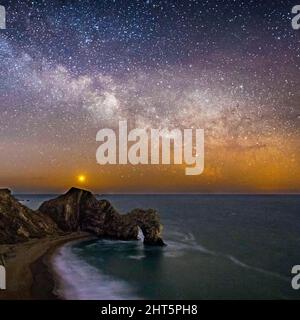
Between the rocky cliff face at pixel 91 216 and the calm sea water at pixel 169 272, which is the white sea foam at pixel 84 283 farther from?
the rocky cliff face at pixel 91 216

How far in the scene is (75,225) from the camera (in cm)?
2339

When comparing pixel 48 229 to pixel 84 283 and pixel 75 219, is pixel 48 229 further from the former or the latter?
pixel 84 283

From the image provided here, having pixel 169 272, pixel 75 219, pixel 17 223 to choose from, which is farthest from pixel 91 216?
pixel 169 272

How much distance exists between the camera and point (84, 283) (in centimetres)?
1234

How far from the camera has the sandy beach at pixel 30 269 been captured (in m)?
10.1

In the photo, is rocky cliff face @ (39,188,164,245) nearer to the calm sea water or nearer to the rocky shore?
the rocky shore

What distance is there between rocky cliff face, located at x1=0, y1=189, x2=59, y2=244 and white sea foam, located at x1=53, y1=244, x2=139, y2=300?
3.14 metres

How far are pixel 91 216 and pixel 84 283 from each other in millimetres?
11427

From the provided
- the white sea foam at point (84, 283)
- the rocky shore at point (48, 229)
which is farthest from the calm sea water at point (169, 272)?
the rocky shore at point (48, 229)

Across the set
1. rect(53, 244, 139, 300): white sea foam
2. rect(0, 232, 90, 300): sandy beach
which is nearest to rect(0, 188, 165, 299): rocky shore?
rect(0, 232, 90, 300): sandy beach

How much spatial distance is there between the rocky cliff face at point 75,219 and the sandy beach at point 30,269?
1108mm
